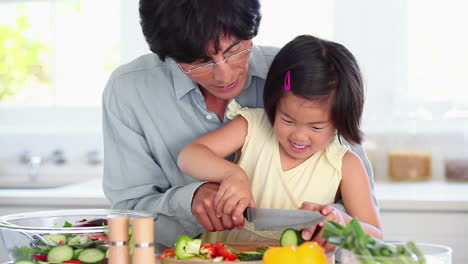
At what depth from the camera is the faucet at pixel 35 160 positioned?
348 cm

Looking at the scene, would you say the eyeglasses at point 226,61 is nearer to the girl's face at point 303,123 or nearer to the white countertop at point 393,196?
the girl's face at point 303,123

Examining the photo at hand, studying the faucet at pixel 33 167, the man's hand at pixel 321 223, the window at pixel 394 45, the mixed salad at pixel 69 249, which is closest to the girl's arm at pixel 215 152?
the man's hand at pixel 321 223

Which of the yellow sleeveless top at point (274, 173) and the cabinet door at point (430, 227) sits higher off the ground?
the yellow sleeveless top at point (274, 173)

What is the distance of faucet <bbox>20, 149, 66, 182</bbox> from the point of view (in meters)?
3.48

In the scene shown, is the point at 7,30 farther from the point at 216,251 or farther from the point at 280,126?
the point at 216,251

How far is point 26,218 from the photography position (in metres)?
1.47

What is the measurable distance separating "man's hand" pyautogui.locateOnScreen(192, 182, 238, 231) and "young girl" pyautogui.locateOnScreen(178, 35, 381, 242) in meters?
0.02

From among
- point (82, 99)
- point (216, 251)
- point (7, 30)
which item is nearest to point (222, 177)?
point (216, 251)

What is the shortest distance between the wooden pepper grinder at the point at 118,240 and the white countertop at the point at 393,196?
158 cm

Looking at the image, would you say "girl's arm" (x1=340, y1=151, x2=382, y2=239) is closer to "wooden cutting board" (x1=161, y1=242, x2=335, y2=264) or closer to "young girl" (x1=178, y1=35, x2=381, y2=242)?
"young girl" (x1=178, y1=35, x2=381, y2=242)

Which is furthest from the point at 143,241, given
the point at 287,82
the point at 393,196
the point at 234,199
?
the point at 393,196

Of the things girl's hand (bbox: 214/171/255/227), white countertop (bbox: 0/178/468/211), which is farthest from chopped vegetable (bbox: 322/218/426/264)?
white countertop (bbox: 0/178/468/211)

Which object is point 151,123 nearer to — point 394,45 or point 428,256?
point 428,256

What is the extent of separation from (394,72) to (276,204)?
173 cm
